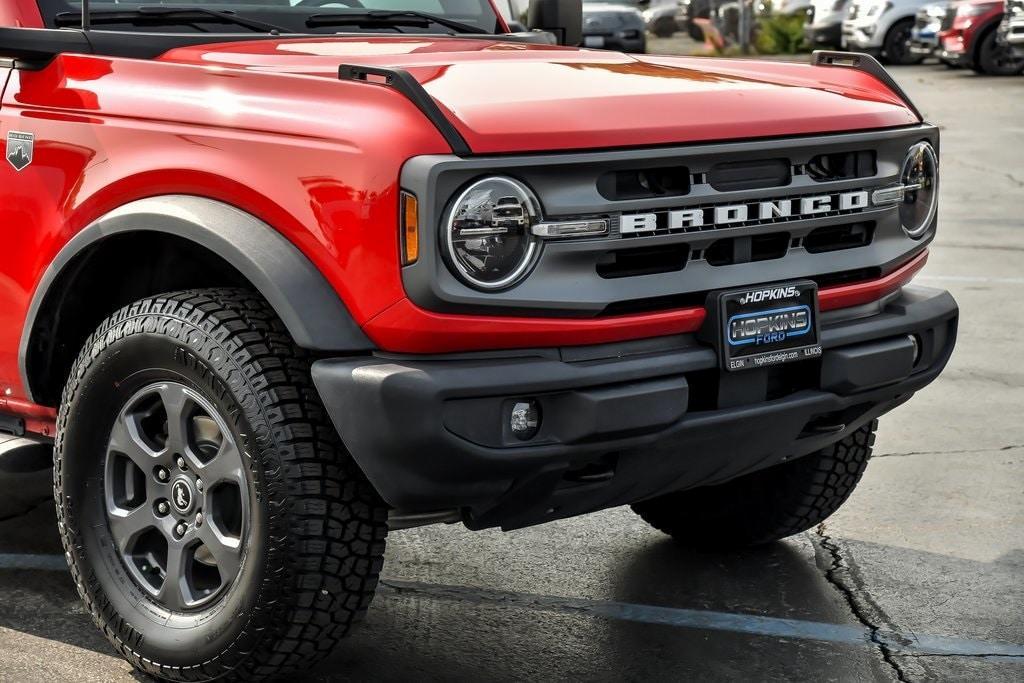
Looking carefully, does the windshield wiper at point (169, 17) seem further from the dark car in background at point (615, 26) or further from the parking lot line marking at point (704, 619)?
the dark car in background at point (615, 26)

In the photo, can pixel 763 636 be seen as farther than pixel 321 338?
Yes

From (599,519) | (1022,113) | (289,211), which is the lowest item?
(1022,113)

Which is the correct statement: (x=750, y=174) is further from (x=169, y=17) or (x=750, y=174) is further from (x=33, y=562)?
(x=33, y=562)

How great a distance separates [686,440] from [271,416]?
2.77 feet

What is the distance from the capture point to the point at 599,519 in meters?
4.64

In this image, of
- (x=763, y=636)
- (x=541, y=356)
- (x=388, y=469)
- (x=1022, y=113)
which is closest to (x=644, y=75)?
(x=541, y=356)

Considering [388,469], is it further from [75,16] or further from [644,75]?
[75,16]

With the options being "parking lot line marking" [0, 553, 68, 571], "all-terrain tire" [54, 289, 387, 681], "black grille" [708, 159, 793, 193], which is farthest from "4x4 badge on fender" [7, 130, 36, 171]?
"black grille" [708, 159, 793, 193]

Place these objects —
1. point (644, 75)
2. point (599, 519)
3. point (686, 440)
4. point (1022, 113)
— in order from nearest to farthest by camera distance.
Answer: point (686, 440) → point (644, 75) → point (599, 519) → point (1022, 113)

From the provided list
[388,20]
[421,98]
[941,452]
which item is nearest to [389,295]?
[421,98]

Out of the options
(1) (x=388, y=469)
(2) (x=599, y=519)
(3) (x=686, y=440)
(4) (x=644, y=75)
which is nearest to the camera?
(1) (x=388, y=469)

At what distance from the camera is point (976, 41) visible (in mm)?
20391

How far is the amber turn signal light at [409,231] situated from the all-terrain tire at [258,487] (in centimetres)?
37

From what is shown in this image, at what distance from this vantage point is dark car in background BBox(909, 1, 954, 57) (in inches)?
834
